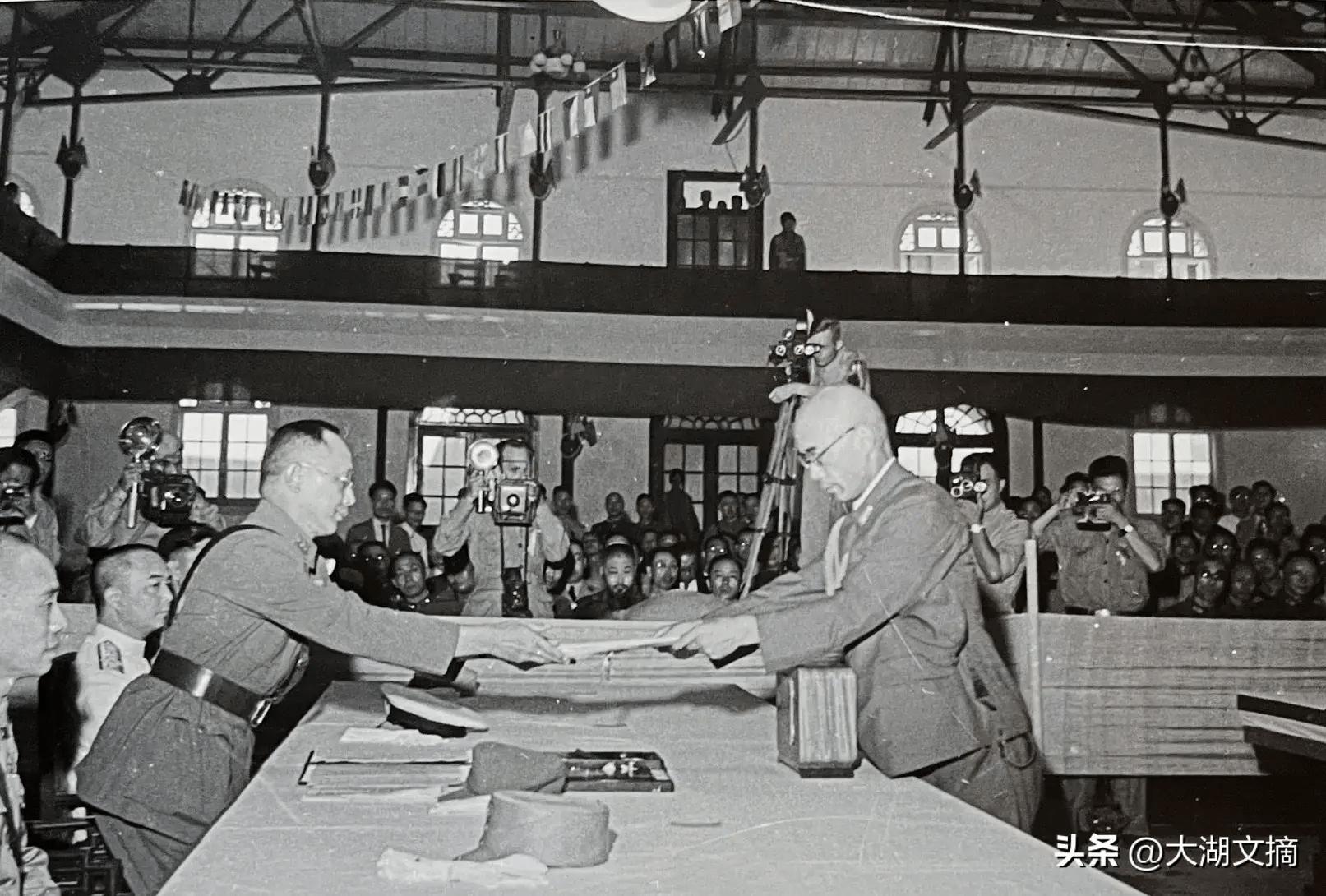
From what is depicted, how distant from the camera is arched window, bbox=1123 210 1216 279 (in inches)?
479

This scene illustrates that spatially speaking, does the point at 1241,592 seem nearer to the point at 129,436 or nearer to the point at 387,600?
the point at 387,600

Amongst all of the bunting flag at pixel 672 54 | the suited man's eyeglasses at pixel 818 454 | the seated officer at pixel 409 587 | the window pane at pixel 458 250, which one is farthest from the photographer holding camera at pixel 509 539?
the bunting flag at pixel 672 54

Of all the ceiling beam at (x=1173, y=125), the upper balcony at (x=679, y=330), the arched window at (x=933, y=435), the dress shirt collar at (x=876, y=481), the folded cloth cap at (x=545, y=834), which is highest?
the ceiling beam at (x=1173, y=125)

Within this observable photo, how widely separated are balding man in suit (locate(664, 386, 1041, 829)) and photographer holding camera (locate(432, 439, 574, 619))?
2968 millimetres

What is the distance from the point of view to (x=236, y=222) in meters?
11.5

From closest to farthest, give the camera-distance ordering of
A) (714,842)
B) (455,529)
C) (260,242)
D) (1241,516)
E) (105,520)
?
(714,842)
(105,520)
(455,529)
(1241,516)
(260,242)

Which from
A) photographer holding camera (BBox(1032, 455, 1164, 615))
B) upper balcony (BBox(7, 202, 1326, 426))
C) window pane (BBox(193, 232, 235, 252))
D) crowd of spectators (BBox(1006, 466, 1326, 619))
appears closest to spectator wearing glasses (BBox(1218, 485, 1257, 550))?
crowd of spectators (BBox(1006, 466, 1326, 619))

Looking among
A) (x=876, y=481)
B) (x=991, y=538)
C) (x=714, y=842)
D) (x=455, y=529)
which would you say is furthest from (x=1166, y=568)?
(x=714, y=842)

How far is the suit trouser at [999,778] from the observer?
2.20m

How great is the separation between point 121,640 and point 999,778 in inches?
96.8

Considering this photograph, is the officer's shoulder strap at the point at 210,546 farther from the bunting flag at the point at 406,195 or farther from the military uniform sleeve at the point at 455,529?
the bunting flag at the point at 406,195

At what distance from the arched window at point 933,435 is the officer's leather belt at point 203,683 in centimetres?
865

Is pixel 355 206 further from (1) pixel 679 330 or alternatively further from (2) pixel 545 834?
(2) pixel 545 834

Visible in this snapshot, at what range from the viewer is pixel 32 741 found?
5078mm
